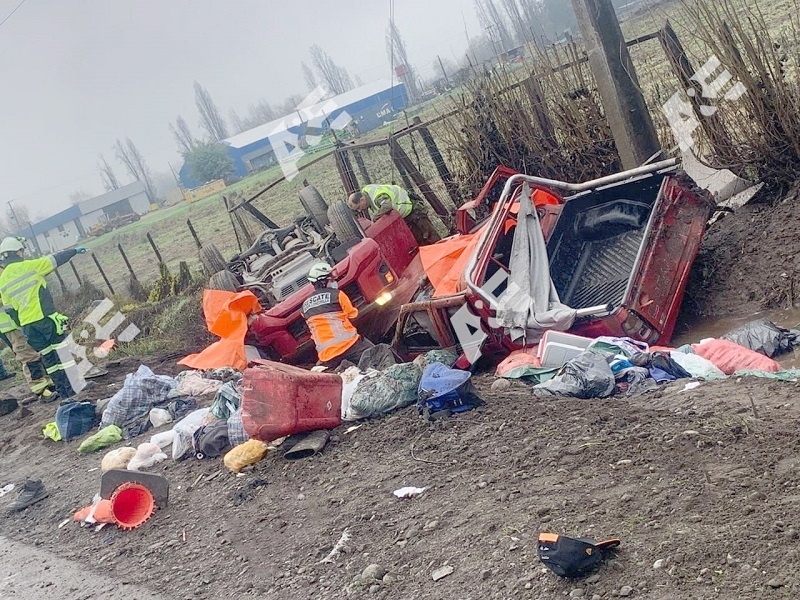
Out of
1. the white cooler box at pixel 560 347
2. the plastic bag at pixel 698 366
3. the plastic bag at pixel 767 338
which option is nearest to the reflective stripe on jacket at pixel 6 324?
the white cooler box at pixel 560 347

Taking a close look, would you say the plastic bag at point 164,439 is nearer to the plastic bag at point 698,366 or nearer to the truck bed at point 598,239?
the truck bed at point 598,239

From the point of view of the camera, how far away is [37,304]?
1009cm

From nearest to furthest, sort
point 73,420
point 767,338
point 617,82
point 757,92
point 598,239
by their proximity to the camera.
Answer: point 767,338 < point 757,92 < point 598,239 < point 617,82 < point 73,420

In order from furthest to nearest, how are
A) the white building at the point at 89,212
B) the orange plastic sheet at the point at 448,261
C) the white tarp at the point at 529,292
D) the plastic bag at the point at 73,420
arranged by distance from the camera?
the white building at the point at 89,212, the plastic bag at the point at 73,420, the orange plastic sheet at the point at 448,261, the white tarp at the point at 529,292

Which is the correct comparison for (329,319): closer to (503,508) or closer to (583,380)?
(583,380)

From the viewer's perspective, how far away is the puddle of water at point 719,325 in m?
6.04

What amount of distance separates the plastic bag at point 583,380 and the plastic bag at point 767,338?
98cm

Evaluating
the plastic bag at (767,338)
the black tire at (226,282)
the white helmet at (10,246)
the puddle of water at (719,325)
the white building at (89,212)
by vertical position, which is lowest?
the puddle of water at (719,325)

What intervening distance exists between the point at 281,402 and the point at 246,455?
51 cm

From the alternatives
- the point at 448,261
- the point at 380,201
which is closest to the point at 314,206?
the point at 380,201

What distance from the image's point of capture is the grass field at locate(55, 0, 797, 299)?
27.2 feet

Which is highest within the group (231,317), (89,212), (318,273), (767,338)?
(89,212)

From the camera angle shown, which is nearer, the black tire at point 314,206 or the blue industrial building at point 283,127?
the black tire at point 314,206

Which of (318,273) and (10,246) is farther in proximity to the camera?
(10,246)
